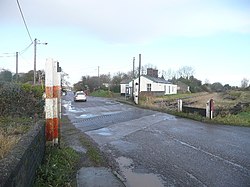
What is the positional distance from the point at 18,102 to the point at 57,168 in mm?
10652

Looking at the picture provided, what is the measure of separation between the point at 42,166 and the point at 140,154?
335 centimetres

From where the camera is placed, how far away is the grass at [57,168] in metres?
5.34

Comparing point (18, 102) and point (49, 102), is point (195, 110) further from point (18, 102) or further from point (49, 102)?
point (49, 102)

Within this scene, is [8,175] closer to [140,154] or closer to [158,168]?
[158,168]

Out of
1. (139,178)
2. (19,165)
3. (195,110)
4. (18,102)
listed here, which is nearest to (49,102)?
(139,178)

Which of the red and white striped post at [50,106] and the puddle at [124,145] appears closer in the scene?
the red and white striped post at [50,106]

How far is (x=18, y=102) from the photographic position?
15.7 metres

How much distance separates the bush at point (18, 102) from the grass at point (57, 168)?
8.87 m

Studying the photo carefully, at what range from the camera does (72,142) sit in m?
9.78

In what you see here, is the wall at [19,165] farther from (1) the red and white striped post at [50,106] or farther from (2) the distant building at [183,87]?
(2) the distant building at [183,87]

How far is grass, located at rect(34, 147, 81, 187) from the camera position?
534 centimetres

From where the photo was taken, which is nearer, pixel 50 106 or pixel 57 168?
pixel 57 168

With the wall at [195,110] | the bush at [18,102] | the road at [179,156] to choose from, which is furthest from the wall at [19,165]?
the wall at [195,110]

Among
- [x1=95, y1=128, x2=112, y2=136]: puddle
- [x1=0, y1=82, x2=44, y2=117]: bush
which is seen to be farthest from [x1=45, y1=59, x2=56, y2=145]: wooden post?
[x1=0, y1=82, x2=44, y2=117]: bush
